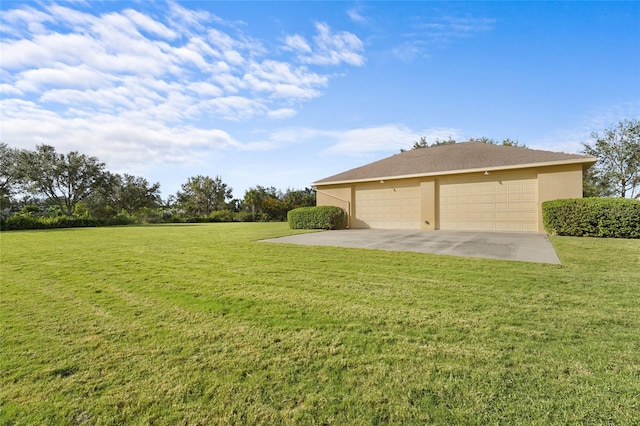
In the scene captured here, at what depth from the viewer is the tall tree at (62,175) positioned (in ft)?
81.7

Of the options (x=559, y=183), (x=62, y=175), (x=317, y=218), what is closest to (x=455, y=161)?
(x=559, y=183)

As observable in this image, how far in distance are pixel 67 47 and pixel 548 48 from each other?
685 inches

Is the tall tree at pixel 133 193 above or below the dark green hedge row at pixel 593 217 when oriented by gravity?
above

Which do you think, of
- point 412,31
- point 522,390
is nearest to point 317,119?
point 412,31

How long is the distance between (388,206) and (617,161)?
2081 centimetres

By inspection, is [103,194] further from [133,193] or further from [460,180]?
[460,180]

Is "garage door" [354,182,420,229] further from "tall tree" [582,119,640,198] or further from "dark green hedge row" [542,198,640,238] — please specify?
"tall tree" [582,119,640,198]

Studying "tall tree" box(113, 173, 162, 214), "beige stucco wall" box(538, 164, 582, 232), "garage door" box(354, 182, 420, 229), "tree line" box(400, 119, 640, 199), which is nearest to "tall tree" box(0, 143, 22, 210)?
"tall tree" box(113, 173, 162, 214)

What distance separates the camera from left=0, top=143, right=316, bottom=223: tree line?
25281 mm

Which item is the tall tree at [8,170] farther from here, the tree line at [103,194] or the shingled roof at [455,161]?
the shingled roof at [455,161]

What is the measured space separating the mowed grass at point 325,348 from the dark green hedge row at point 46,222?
65.8ft

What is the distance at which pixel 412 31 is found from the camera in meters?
11.2

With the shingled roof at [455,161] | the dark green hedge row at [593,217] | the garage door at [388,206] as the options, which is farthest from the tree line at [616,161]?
the garage door at [388,206]

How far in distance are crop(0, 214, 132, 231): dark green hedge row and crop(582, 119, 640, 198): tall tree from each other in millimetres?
38996
